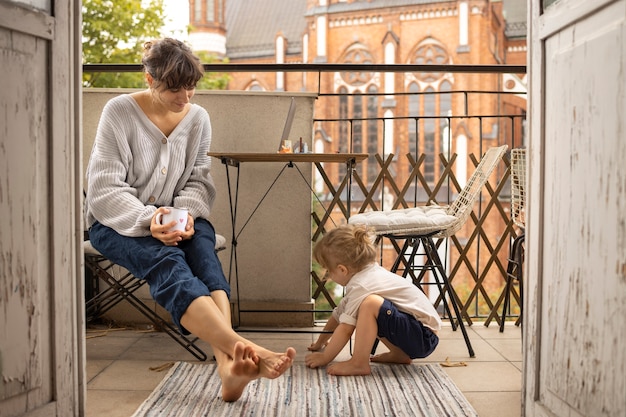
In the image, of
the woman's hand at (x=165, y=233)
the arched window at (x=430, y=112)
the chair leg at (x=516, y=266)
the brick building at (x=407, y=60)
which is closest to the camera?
the woman's hand at (x=165, y=233)

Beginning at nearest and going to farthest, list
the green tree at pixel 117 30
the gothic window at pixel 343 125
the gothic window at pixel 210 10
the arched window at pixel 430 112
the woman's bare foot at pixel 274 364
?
1. the woman's bare foot at pixel 274 364
2. the green tree at pixel 117 30
3. the arched window at pixel 430 112
4. the gothic window at pixel 343 125
5. the gothic window at pixel 210 10

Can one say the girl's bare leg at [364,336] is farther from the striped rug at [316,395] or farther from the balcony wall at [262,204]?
the balcony wall at [262,204]

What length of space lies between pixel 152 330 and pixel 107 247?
0.84 m

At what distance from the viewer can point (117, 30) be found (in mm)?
16234

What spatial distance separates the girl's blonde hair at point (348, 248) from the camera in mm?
2256

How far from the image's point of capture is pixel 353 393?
6.55ft

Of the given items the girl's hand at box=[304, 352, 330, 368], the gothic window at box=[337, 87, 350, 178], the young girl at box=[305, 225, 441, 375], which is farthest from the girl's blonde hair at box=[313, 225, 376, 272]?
the gothic window at box=[337, 87, 350, 178]

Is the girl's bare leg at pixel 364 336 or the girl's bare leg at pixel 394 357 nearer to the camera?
the girl's bare leg at pixel 364 336

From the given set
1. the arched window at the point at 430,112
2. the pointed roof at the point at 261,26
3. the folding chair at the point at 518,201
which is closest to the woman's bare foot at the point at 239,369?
the folding chair at the point at 518,201

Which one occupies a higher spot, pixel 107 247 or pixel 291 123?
pixel 291 123

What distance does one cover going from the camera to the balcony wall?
9.89ft

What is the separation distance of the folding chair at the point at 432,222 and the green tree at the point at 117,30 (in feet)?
46.1

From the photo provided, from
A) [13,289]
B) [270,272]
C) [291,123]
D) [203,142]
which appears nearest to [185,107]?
[203,142]

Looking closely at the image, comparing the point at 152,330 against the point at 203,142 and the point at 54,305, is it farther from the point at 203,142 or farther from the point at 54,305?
the point at 54,305
